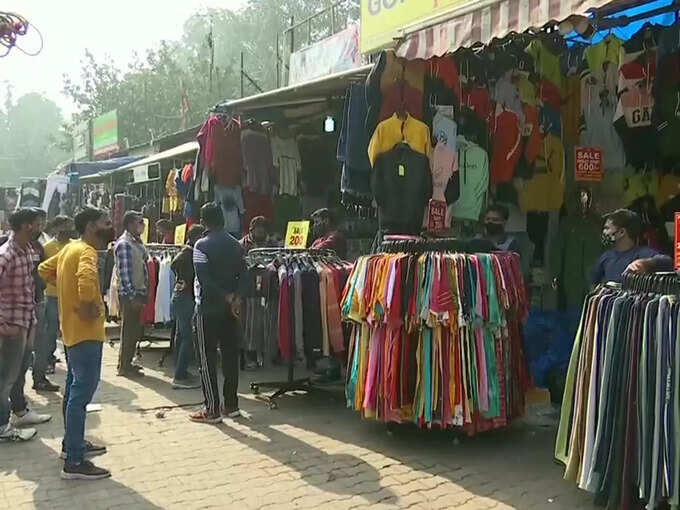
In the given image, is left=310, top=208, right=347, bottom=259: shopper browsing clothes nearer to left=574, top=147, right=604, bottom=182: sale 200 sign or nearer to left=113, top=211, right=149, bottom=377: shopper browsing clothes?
left=113, top=211, right=149, bottom=377: shopper browsing clothes

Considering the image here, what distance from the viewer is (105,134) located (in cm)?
3141

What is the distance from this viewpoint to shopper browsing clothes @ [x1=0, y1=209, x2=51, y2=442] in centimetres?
548

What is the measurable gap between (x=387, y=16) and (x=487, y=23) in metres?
5.90


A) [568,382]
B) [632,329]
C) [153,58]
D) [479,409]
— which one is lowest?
[479,409]

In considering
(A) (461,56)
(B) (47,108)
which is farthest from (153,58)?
(B) (47,108)

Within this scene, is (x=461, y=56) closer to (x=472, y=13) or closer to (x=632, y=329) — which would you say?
(x=472, y=13)

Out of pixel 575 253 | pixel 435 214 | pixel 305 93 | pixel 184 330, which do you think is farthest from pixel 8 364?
pixel 575 253

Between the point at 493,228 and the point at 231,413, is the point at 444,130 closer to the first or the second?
the point at 493,228

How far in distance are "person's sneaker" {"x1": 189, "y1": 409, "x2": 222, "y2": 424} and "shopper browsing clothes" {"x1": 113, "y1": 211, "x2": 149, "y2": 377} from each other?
7.59 ft

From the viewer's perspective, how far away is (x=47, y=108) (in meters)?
101

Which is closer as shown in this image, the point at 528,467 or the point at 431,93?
the point at 528,467

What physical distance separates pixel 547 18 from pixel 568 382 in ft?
7.55

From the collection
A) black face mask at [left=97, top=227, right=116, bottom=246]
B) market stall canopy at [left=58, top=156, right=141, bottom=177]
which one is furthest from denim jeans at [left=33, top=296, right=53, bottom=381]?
market stall canopy at [left=58, top=156, right=141, bottom=177]

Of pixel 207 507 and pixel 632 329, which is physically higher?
pixel 632 329
